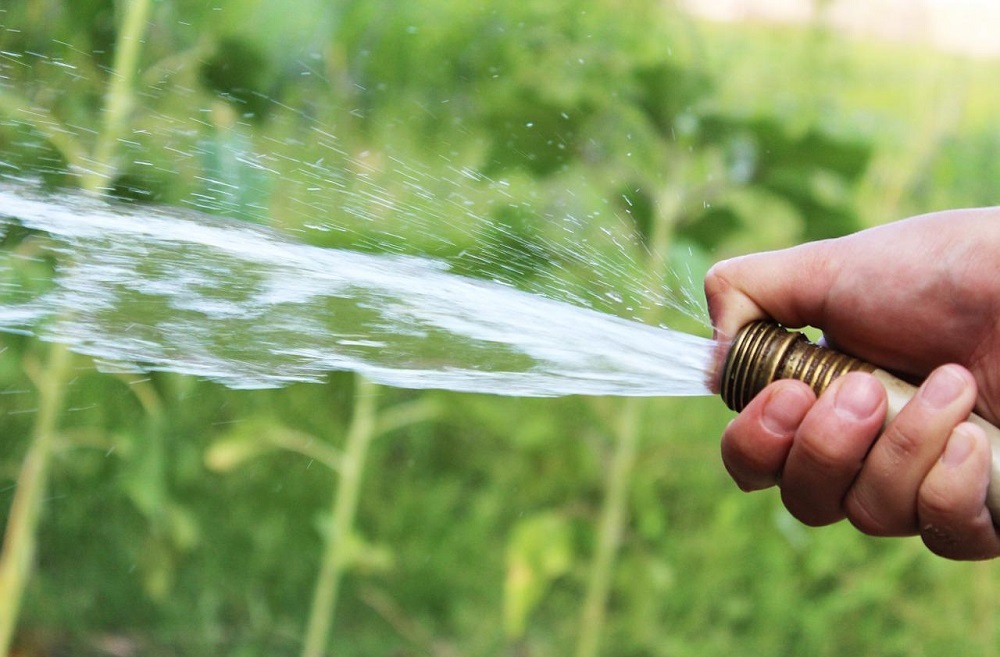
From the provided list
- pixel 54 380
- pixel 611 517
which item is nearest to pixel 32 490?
pixel 54 380

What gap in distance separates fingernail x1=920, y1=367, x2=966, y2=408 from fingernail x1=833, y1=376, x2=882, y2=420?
0.03 m

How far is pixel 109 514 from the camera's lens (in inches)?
59.6

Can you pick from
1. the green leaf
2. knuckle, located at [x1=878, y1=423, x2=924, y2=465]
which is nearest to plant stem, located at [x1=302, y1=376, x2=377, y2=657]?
the green leaf

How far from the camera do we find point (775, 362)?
0.71 meters

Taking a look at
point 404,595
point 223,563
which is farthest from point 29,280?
point 404,595

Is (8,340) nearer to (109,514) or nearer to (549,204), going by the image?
(109,514)

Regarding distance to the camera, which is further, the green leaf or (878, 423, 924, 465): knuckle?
the green leaf

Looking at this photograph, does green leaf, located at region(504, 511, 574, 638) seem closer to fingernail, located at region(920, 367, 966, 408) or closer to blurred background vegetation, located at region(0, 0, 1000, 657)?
blurred background vegetation, located at region(0, 0, 1000, 657)

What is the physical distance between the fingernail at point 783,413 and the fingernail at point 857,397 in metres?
0.03

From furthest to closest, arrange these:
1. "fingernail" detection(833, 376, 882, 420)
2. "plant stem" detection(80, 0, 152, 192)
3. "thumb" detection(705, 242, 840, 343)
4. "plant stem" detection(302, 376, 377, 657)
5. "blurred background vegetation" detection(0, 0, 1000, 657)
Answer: "plant stem" detection(302, 376, 377, 657)
"blurred background vegetation" detection(0, 0, 1000, 657)
"plant stem" detection(80, 0, 152, 192)
"thumb" detection(705, 242, 840, 343)
"fingernail" detection(833, 376, 882, 420)

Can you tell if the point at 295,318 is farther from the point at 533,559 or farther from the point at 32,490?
the point at 533,559

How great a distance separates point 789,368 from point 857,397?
0.04 meters

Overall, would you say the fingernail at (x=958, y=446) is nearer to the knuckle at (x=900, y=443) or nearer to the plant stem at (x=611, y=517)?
the knuckle at (x=900, y=443)

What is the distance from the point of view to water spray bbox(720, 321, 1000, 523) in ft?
2.32
